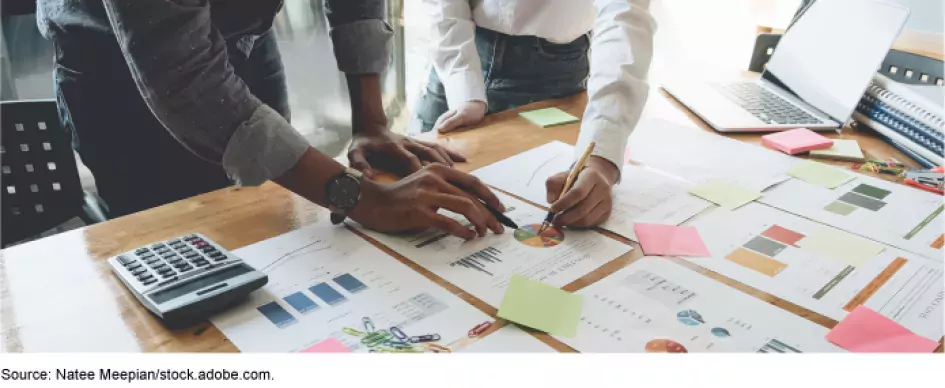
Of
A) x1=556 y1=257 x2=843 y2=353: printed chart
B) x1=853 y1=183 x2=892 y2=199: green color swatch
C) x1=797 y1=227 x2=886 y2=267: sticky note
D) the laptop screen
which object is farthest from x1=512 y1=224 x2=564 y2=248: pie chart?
the laptop screen

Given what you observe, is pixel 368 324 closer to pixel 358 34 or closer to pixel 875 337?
pixel 875 337

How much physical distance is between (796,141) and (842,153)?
8cm

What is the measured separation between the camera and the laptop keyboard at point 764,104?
136 centimetres

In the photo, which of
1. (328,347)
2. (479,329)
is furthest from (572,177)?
(328,347)

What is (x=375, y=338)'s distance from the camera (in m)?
0.64

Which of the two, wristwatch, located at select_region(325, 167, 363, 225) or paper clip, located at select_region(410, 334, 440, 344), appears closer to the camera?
paper clip, located at select_region(410, 334, 440, 344)

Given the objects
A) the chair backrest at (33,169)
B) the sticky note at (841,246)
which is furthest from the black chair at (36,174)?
the sticky note at (841,246)

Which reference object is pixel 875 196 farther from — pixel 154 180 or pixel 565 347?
pixel 154 180

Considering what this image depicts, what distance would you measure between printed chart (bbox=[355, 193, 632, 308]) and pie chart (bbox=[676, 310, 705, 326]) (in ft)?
0.41

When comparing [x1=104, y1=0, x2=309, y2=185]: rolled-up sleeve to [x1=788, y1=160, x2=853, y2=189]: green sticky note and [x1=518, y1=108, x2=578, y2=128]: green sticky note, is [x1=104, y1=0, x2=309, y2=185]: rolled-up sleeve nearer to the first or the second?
[x1=518, y1=108, x2=578, y2=128]: green sticky note

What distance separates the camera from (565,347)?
2.12ft

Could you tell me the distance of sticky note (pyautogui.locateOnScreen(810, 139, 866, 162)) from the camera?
119 centimetres

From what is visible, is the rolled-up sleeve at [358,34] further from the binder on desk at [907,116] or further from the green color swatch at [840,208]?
the binder on desk at [907,116]
